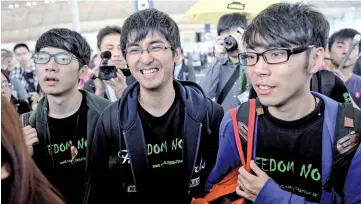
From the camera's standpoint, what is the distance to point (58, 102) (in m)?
2.55

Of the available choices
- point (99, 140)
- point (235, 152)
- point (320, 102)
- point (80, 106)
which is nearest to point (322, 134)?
point (320, 102)

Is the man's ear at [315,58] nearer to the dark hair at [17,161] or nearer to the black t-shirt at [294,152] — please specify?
the black t-shirt at [294,152]

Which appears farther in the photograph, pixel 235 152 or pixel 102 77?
pixel 102 77

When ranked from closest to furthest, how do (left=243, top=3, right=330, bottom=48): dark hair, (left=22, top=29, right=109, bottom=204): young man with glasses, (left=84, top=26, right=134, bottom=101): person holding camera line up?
(left=243, top=3, right=330, bottom=48): dark hair < (left=22, top=29, right=109, bottom=204): young man with glasses < (left=84, top=26, right=134, bottom=101): person holding camera

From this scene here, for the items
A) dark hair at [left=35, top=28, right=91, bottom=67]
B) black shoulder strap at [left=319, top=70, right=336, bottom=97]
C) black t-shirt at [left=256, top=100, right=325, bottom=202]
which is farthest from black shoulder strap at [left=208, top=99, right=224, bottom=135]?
dark hair at [left=35, top=28, right=91, bottom=67]

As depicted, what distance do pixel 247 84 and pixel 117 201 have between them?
182cm

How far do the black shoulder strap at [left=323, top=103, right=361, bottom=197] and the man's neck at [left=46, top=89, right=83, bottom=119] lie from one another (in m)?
1.67

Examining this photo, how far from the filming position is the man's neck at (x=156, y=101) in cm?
236

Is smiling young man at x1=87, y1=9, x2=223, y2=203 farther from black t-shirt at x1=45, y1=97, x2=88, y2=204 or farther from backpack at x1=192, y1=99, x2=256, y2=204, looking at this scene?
backpack at x1=192, y1=99, x2=256, y2=204

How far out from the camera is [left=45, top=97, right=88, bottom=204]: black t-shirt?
244 centimetres

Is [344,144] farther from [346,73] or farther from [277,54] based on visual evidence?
[346,73]

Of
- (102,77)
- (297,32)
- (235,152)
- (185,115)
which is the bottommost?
(235,152)

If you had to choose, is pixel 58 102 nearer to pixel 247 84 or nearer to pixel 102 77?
pixel 102 77

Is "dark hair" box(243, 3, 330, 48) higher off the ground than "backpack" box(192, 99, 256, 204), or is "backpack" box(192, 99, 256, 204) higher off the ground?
"dark hair" box(243, 3, 330, 48)
